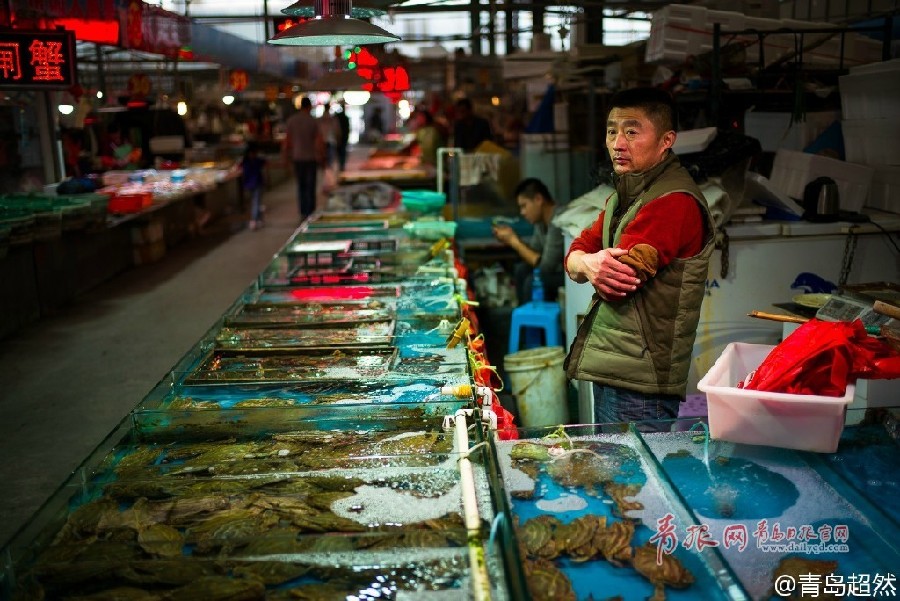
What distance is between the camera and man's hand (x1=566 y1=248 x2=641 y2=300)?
3.11 metres

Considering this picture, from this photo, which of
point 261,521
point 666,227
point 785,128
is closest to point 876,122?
point 785,128

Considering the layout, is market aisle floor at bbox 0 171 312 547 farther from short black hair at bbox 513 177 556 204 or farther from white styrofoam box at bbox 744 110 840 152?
white styrofoam box at bbox 744 110 840 152

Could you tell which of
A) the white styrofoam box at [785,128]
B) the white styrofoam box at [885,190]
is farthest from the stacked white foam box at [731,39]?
the white styrofoam box at [885,190]

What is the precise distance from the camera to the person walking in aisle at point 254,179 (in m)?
15.8

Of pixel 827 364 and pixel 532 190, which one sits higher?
pixel 532 190

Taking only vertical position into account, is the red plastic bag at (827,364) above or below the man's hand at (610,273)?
below

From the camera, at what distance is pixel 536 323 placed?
269 inches

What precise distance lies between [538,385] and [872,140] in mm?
2792

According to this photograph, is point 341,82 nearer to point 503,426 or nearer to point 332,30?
point 332,30

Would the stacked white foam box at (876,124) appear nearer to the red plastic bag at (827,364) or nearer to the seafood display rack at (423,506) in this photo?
the seafood display rack at (423,506)

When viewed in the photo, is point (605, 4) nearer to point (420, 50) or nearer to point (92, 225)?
point (92, 225)

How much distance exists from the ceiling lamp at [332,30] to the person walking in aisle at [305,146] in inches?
Result: 430

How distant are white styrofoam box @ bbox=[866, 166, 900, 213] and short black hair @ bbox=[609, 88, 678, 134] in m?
3.04

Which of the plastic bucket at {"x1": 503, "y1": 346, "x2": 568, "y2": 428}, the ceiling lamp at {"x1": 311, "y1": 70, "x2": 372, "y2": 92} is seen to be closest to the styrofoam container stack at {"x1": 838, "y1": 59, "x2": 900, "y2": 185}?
the plastic bucket at {"x1": 503, "y1": 346, "x2": 568, "y2": 428}
